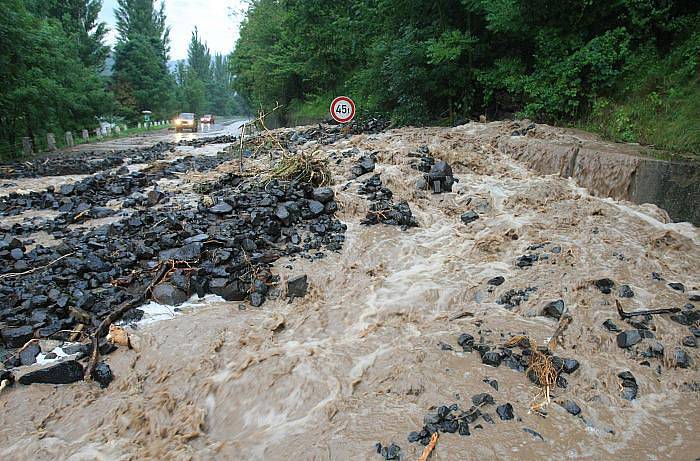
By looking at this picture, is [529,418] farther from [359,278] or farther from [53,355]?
[53,355]

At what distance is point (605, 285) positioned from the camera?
17.0ft

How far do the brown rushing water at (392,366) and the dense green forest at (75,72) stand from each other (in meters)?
15.4

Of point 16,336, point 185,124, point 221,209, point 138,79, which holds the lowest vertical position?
point 16,336

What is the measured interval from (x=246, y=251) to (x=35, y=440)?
3.44m

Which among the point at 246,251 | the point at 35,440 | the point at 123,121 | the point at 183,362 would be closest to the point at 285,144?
the point at 246,251

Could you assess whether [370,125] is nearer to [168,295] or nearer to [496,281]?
[496,281]

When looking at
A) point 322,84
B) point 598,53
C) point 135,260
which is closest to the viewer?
point 135,260

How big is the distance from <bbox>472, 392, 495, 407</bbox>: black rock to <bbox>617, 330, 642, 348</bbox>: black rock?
1673mm

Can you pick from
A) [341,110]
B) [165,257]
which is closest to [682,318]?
[165,257]

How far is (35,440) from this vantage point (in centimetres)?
342

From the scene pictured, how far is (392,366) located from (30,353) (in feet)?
12.2

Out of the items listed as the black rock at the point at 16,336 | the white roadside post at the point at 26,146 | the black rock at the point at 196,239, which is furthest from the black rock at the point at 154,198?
the white roadside post at the point at 26,146

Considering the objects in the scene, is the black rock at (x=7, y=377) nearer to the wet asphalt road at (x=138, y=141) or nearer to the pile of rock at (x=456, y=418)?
the pile of rock at (x=456, y=418)

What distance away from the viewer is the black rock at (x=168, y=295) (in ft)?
17.7
